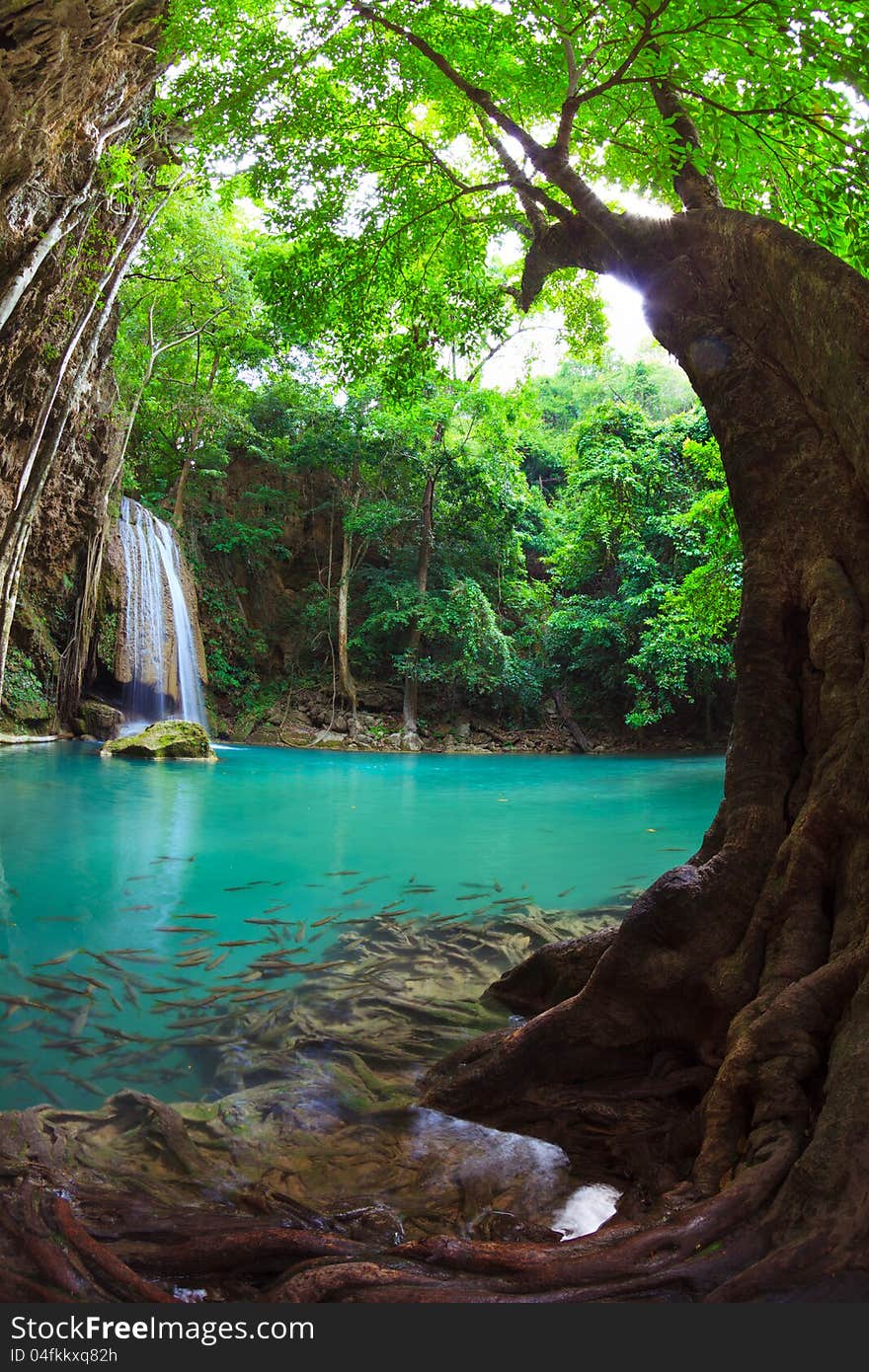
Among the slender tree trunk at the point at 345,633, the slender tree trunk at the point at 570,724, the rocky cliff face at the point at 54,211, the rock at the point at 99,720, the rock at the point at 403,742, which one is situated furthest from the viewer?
the slender tree trunk at the point at 570,724

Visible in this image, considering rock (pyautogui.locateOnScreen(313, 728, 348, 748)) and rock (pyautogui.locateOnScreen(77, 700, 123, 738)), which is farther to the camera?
rock (pyautogui.locateOnScreen(313, 728, 348, 748))

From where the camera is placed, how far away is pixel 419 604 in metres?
21.7

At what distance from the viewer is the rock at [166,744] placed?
48.0 feet

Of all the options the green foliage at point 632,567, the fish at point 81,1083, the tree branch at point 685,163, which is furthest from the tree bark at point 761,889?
the green foliage at point 632,567

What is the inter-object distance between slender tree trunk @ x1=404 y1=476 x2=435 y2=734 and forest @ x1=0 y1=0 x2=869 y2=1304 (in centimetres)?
730

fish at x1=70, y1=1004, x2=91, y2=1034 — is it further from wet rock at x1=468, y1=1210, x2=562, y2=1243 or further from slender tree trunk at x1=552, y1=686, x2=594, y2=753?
slender tree trunk at x1=552, y1=686, x2=594, y2=753

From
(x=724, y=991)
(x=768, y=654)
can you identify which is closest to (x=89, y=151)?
(x=768, y=654)

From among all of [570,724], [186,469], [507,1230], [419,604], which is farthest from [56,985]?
[186,469]

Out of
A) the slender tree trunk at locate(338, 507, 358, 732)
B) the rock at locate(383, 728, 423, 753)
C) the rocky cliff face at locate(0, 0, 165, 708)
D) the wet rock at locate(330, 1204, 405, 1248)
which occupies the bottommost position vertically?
the wet rock at locate(330, 1204, 405, 1248)

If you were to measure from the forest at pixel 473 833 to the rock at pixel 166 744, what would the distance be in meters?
0.16

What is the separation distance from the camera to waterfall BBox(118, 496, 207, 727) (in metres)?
18.2

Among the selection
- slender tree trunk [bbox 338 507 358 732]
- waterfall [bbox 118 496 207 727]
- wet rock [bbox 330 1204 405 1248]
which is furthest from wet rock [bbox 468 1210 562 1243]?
slender tree trunk [bbox 338 507 358 732]

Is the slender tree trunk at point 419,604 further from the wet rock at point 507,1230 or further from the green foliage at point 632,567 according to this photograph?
the wet rock at point 507,1230

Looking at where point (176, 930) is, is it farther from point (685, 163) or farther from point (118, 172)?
point (118, 172)
